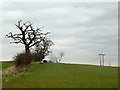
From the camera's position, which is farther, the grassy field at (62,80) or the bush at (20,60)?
the bush at (20,60)

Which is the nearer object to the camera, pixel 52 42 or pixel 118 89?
pixel 118 89

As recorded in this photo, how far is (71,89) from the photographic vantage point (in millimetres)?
15328

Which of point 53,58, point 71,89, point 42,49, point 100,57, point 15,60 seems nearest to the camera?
point 71,89

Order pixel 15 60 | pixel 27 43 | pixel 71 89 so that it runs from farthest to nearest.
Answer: pixel 27 43
pixel 15 60
pixel 71 89

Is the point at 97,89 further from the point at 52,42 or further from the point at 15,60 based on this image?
the point at 52,42

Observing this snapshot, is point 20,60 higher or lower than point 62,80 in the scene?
higher

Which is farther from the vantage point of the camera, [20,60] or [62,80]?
[20,60]

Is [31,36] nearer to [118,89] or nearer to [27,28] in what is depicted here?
[27,28]

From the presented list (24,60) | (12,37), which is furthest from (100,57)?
(24,60)

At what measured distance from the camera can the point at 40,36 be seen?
63094 mm

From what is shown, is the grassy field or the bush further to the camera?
the bush

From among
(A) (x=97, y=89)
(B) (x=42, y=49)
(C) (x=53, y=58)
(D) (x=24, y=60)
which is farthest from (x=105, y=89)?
(C) (x=53, y=58)

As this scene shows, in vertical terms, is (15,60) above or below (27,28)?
below

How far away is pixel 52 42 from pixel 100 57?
22344 millimetres
